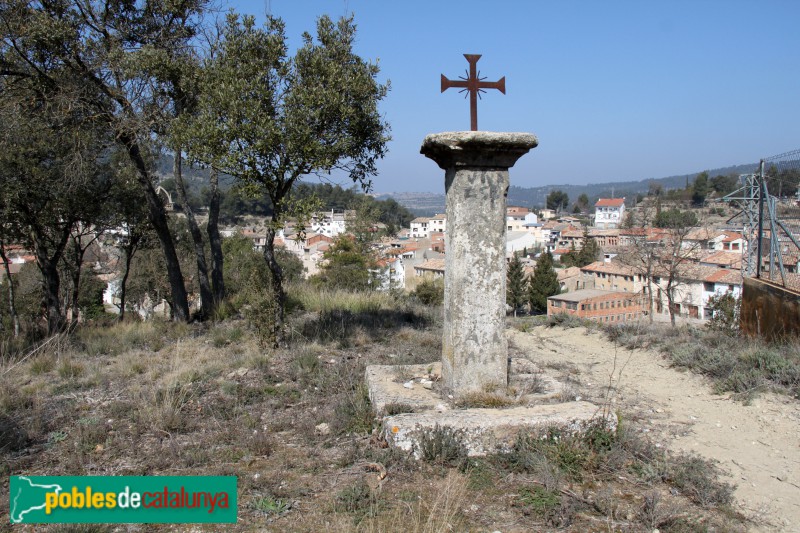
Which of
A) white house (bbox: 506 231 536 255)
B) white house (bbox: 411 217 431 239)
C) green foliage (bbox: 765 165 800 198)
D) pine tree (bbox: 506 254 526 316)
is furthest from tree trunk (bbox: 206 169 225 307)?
white house (bbox: 411 217 431 239)

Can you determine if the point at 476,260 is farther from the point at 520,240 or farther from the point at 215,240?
the point at 520,240

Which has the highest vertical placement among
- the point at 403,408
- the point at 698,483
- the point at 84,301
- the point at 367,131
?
the point at 367,131

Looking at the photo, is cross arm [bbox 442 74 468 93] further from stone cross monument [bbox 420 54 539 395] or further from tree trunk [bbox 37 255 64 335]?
tree trunk [bbox 37 255 64 335]

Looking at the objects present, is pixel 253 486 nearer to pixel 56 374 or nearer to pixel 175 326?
pixel 56 374

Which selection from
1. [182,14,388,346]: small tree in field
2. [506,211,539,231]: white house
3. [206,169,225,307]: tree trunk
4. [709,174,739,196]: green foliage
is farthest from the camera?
[506,211,539,231]: white house

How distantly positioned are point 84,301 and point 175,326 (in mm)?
17673

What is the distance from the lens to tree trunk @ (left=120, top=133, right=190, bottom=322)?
9.78 metres

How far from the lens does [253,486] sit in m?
3.76

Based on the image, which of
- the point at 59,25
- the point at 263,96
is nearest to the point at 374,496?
the point at 263,96

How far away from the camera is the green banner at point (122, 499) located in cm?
335

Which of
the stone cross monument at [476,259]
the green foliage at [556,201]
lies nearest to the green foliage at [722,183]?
the green foliage at [556,201]

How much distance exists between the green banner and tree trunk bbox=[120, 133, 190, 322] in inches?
279

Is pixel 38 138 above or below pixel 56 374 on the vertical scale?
above

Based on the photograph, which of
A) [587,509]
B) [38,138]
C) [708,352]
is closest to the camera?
[587,509]
